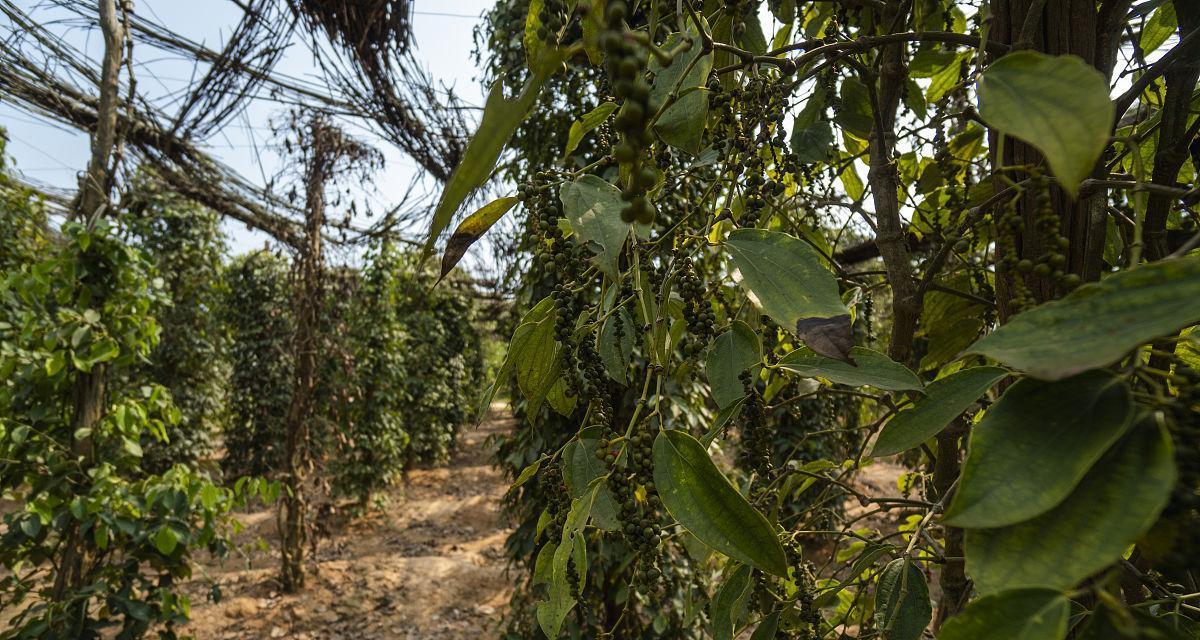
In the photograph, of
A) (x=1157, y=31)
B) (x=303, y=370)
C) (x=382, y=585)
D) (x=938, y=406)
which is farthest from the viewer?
(x=382, y=585)

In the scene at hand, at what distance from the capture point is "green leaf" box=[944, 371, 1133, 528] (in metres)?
0.21

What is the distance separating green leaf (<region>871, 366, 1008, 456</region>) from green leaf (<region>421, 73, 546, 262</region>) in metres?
0.25

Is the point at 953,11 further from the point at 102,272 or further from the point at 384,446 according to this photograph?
the point at 384,446

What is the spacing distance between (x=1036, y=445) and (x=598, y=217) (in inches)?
9.2

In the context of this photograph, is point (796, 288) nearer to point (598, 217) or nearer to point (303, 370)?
point (598, 217)

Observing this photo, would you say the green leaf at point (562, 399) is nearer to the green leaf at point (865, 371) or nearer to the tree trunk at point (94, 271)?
the green leaf at point (865, 371)

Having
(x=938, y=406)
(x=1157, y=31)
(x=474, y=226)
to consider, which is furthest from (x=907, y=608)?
(x=1157, y=31)

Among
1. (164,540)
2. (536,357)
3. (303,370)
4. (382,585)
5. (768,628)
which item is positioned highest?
(303,370)

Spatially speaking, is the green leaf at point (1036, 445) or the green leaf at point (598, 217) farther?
the green leaf at point (598, 217)

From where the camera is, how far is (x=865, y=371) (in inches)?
14.5

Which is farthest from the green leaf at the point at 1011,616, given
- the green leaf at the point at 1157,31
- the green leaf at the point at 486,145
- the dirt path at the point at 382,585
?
the dirt path at the point at 382,585

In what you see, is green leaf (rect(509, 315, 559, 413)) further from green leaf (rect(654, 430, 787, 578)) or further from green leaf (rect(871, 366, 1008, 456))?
green leaf (rect(871, 366, 1008, 456))

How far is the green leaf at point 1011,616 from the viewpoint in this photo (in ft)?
0.66

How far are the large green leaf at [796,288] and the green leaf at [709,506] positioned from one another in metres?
0.09
